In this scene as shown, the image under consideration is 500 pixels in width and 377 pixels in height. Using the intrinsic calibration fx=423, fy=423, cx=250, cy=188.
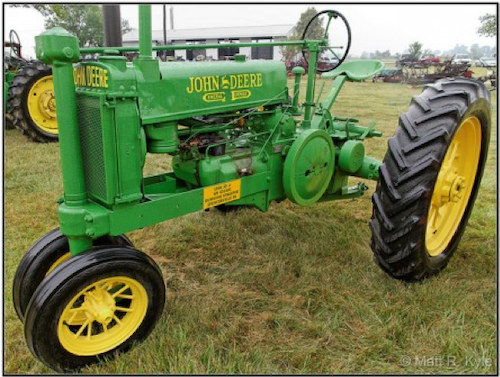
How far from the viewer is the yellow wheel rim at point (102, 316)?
2.18m

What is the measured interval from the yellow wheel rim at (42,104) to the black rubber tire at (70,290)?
5988 millimetres

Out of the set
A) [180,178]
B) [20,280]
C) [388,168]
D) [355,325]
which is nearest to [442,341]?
[355,325]

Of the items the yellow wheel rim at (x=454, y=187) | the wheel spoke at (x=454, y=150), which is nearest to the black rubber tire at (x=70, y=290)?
the yellow wheel rim at (x=454, y=187)

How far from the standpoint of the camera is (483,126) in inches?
120

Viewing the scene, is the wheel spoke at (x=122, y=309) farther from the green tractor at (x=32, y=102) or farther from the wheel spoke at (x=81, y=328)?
the green tractor at (x=32, y=102)

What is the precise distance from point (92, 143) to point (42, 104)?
5913 mm

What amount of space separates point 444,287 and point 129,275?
2.07 metres

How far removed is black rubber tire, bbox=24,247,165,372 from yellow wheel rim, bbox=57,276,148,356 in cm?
3

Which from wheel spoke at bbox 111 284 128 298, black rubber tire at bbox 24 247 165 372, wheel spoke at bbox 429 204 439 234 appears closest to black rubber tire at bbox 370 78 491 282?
wheel spoke at bbox 429 204 439 234

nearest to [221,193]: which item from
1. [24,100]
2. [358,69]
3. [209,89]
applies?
[209,89]

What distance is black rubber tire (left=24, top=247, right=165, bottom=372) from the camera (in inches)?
80.3

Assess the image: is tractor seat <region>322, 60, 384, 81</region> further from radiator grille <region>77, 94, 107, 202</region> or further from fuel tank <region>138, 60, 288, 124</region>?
radiator grille <region>77, 94, 107, 202</region>

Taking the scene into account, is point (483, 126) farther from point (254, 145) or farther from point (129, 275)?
point (129, 275)

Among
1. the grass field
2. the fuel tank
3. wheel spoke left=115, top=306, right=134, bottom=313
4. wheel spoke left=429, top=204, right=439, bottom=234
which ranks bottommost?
the grass field
